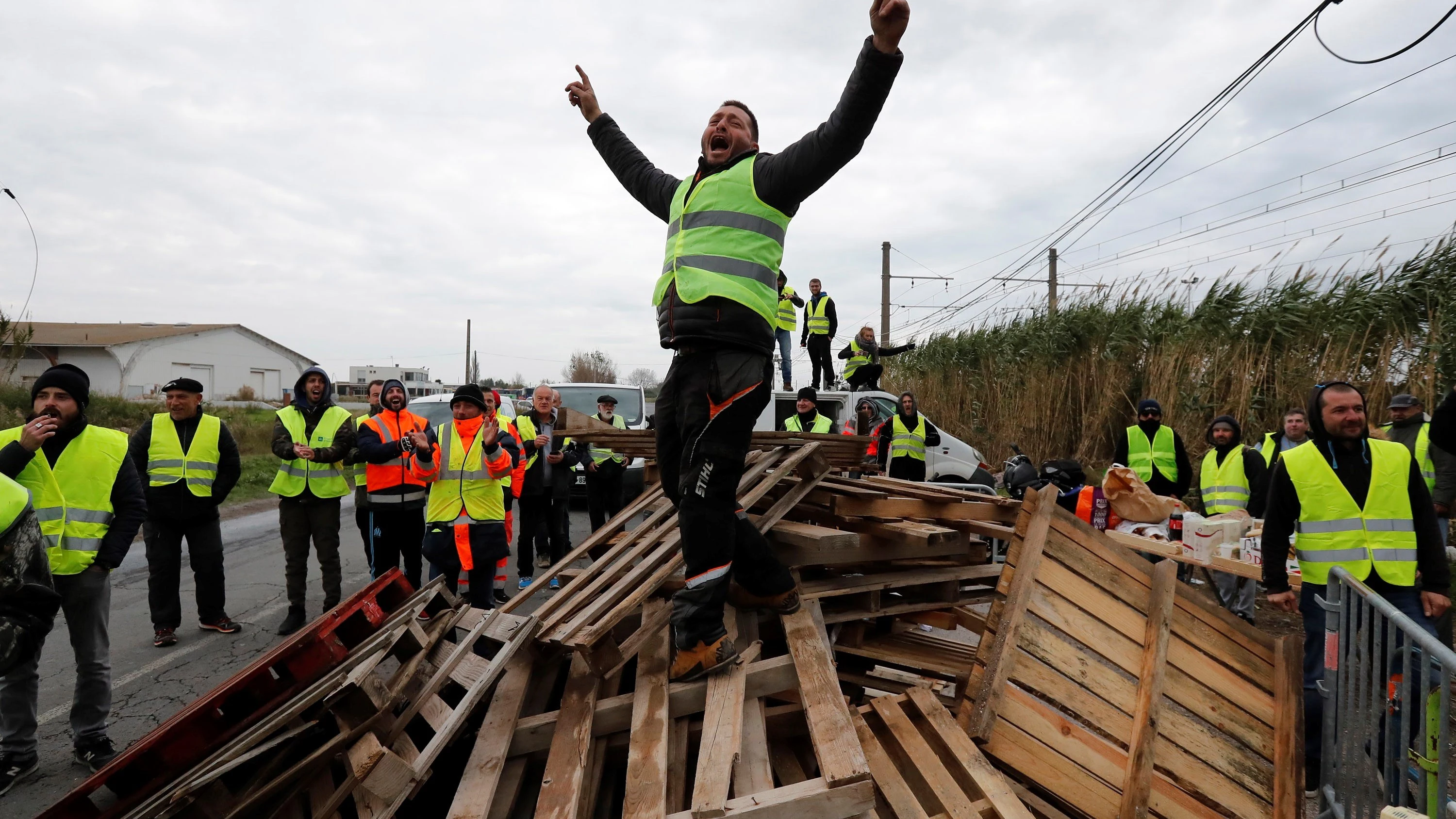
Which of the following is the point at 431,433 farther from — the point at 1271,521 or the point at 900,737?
the point at 1271,521

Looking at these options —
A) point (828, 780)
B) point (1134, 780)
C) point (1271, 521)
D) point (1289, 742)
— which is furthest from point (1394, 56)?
point (828, 780)

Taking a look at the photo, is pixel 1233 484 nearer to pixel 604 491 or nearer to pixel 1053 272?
pixel 604 491

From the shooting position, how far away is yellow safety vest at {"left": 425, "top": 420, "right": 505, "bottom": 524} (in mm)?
5297

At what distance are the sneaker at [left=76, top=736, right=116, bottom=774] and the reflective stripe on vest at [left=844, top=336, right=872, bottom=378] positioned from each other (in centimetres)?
1029

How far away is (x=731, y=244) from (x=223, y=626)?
203 inches

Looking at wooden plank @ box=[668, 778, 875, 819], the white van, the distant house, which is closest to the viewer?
wooden plank @ box=[668, 778, 875, 819]

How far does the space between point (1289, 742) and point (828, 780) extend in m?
2.21

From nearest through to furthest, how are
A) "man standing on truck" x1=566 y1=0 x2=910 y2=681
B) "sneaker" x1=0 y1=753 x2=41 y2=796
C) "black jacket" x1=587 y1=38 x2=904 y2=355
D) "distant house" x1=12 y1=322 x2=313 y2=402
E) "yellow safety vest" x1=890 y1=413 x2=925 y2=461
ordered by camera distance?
"black jacket" x1=587 y1=38 x2=904 y2=355 < "man standing on truck" x1=566 y1=0 x2=910 y2=681 < "sneaker" x1=0 y1=753 x2=41 y2=796 < "yellow safety vest" x1=890 y1=413 x2=925 y2=461 < "distant house" x1=12 y1=322 x2=313 y2=402

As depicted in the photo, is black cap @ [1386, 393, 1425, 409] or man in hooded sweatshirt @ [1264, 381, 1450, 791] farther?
black cap @ [1386, 393, 1425, 409]

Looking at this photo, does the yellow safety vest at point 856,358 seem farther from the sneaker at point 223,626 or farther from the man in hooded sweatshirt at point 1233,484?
the sneaker at point 223,626

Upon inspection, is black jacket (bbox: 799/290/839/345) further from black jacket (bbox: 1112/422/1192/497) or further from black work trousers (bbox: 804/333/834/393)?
black jacket (bbox: 1112/422/1192/497)

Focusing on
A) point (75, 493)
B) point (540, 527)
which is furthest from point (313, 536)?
point (75, 493)

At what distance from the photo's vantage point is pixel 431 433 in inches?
226

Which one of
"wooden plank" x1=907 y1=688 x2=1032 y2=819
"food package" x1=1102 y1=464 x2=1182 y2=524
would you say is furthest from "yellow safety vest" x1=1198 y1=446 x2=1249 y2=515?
"wooden plank" x1=907 y1=688 x2=1032 y2=819
